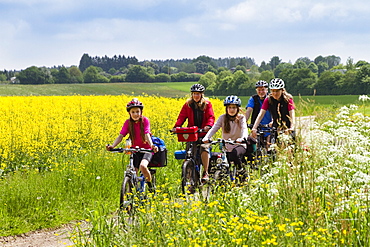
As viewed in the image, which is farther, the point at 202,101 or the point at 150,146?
the point at 202,101

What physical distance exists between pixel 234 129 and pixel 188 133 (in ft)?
2.54

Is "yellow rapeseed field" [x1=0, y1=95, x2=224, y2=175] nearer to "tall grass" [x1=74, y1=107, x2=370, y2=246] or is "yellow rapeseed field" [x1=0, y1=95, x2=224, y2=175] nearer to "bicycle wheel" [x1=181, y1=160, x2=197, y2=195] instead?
"bicycle wheel" [x1=181, y1=160, x2=197, y2=195]

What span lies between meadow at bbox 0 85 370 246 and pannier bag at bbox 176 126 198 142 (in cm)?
93

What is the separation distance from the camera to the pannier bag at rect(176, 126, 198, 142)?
757cm

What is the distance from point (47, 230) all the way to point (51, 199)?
0.89 m

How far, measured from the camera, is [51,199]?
316 inches

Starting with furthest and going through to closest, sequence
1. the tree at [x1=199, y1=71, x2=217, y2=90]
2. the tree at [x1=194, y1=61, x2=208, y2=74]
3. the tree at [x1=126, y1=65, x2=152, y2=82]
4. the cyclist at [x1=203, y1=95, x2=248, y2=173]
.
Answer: the tree at [x1=194, y1=61, x2=208, y2=74]
the tree at [x1=126, y1=65, x2=152, y2=82]
the tree at [x1=199, y1=71, x2=217, y2=90]
the cyclist at [x1=203, y1=95, x2=248, y2=173]

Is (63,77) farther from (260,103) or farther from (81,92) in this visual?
(260,103)

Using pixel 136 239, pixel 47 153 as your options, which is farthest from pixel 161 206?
pixel 47 153

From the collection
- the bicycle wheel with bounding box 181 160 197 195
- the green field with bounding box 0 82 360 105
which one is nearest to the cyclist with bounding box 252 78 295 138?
the bicycle wheel with bounding box 181 160 197 195

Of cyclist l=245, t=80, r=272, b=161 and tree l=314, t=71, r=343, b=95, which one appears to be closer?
cyclist l=245, t=80, r=272, b=161

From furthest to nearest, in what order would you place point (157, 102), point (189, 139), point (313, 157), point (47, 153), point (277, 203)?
point (157, 102) < point (47, 153) < point (189, 139) < point (313, 157) < point (277, 203)

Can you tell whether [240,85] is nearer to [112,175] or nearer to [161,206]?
[112,175]

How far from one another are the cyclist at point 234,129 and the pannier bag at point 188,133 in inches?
17.8
